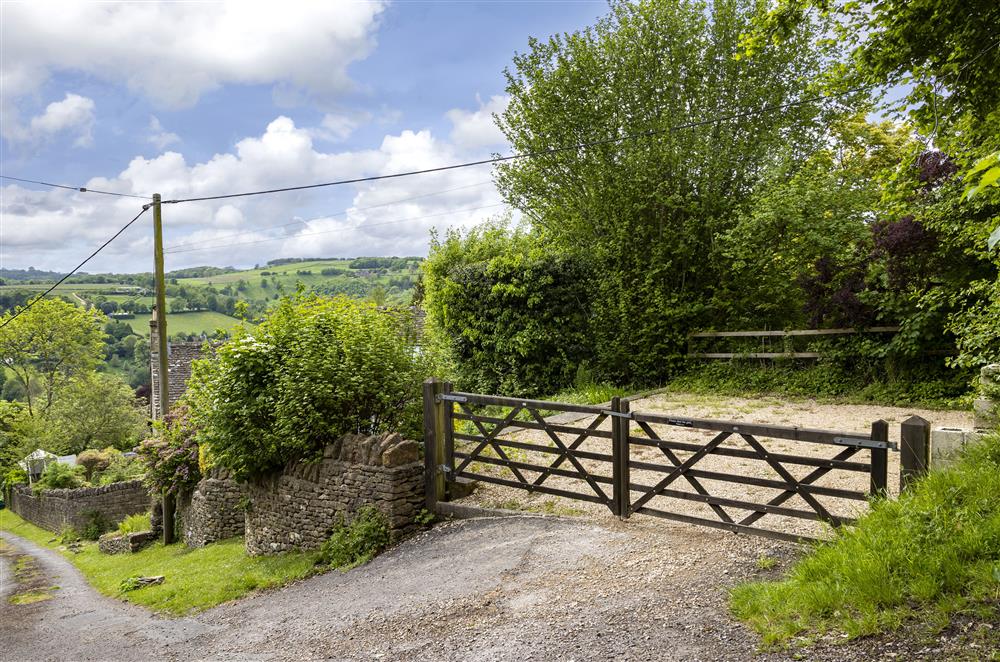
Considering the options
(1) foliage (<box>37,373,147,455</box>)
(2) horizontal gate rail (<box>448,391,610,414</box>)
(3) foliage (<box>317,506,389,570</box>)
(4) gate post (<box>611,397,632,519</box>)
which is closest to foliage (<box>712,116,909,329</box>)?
(2) horizontal gate rail (<box>448,391,610,414</box>)

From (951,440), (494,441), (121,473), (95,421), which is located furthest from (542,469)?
(95,421)

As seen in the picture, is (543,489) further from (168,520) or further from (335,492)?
(168,520)

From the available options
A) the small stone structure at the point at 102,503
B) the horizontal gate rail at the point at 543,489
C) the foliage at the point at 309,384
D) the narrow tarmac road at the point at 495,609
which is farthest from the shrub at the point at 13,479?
the horizontal gate rail at the point at 543,489

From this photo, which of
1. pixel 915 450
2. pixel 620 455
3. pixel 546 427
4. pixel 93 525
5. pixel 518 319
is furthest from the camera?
pixel 93 525

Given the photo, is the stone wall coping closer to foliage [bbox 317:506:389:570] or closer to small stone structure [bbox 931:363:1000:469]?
foliage [bbox 317:506:389:570]

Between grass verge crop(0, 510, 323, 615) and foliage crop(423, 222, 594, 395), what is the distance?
21.3 feet

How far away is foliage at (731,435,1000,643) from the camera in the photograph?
379cm

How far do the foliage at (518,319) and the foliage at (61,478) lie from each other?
57.9ft

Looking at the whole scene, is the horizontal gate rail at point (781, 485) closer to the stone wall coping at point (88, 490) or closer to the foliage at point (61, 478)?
the stone wall coping at point (88, 490)

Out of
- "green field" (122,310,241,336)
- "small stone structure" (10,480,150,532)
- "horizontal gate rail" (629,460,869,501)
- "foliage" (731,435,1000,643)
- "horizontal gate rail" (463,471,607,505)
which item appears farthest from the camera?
"green field" (122,310,241,336)

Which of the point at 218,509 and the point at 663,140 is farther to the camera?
the point at 663,140

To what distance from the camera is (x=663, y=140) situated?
15.7 meters

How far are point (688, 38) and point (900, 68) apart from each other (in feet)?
27.1

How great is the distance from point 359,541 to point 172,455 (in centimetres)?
734
